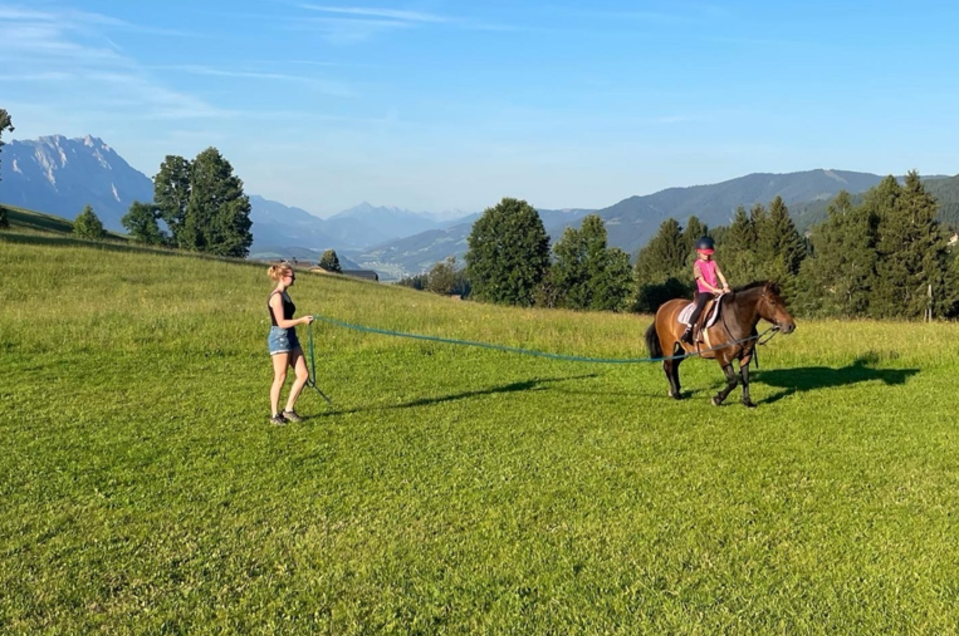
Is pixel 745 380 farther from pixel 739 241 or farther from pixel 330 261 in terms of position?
pixel 330 261

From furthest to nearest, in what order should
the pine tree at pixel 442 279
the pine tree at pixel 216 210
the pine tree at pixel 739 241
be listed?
the pine tree at pixel 442 279 → the pine tree at pixel 216 210 → the pine tree at pixel 739 241

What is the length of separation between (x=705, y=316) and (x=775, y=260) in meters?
62.2

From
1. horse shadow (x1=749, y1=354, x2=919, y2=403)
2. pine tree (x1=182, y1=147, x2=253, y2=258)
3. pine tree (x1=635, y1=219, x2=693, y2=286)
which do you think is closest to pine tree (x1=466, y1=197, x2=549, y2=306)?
pine tree (x1=635, y1=219, x2=693, y2=286)

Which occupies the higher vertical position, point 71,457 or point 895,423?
point 71,457

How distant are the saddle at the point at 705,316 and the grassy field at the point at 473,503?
1.36m

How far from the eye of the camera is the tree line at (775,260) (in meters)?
50.7

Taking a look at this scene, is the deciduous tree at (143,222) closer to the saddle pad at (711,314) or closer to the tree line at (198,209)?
the tree line at (198,209)

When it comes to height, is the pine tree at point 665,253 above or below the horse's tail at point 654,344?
above

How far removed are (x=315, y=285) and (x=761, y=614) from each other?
3920cm

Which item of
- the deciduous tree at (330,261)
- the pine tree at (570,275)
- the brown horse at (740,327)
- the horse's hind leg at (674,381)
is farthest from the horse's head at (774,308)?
the deciduous tree at (330,261)

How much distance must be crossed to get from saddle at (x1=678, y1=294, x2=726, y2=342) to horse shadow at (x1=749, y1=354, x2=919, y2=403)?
6.51 feet

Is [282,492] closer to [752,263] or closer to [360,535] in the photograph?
[360,535]

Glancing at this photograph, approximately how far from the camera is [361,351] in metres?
16.6

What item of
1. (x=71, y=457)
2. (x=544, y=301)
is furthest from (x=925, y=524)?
(x=544, y=301)
